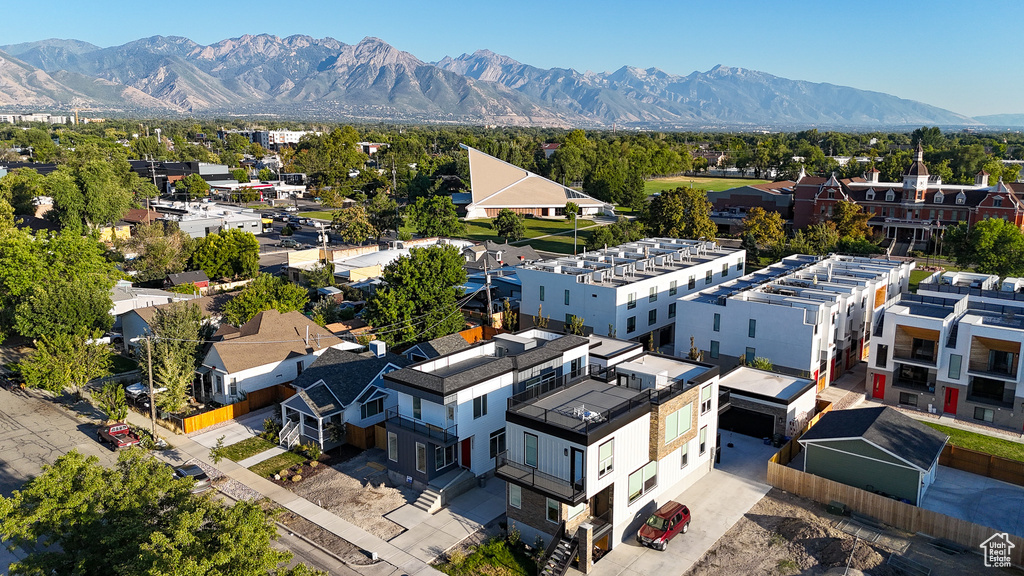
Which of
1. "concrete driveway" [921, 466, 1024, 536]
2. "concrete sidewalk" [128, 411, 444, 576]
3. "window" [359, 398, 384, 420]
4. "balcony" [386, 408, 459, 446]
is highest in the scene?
"balcony" [386, 408, 459, 446]

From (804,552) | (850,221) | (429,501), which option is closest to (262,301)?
(429,501)

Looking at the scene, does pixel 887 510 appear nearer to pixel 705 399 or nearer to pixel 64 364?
pixel 705 399

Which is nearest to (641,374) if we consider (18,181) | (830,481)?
(830,481)

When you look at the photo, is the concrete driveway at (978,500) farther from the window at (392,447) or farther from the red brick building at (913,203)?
the red brick building at (913,203)

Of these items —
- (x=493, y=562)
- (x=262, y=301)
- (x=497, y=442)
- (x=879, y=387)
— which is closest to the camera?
(x=493, y=562)

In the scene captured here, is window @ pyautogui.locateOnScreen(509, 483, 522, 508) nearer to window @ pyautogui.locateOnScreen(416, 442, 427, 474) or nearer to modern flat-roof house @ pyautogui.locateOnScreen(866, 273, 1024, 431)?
window @ pyautogui.locateOnScreen(416, 442, 427, 474)

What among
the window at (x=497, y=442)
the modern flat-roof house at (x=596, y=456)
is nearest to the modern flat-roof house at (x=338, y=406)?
the window at (x=497, y=442)

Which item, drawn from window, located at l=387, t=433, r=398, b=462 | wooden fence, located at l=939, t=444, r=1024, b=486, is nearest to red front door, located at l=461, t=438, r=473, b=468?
window, located at l=387, t=433, r=398, b=462
